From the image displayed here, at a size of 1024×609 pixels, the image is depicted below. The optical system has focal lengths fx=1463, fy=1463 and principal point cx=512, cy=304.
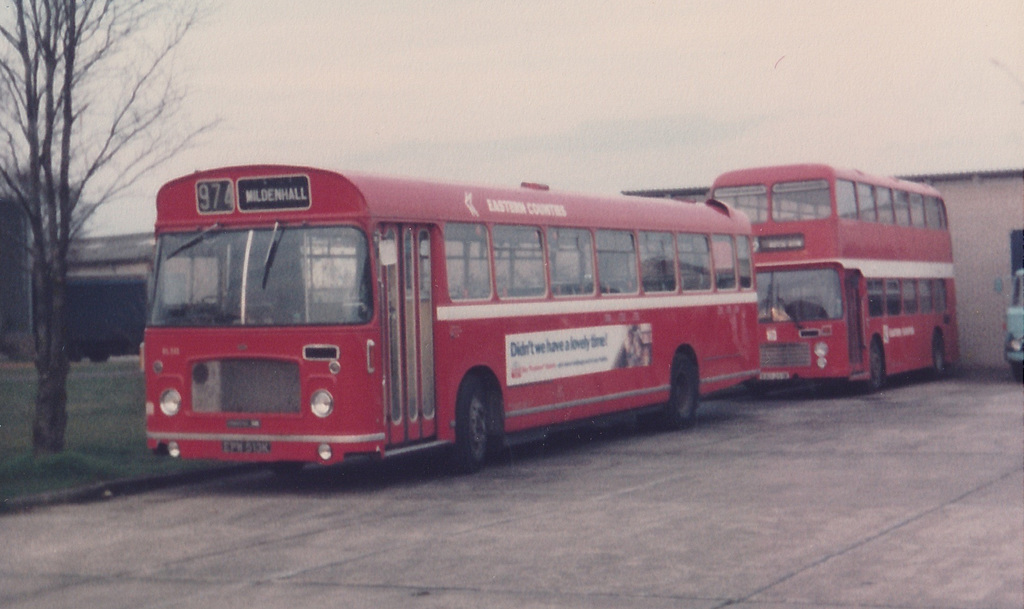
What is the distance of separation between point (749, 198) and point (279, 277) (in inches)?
554

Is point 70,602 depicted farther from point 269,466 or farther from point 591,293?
point 591,293

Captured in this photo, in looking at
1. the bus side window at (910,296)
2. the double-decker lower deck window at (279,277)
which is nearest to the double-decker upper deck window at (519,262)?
the double-decker lower deck window at (279,277)

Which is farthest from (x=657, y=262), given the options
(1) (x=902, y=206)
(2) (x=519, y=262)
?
(1) (x=902, y=206)

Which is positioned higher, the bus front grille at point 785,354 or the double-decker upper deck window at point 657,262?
the double-decker upper deck window at point 657,262

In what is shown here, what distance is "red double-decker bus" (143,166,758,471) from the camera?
13453 mm

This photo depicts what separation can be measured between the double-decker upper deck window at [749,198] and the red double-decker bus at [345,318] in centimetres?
959

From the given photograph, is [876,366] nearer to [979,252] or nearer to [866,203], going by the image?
[866,203]

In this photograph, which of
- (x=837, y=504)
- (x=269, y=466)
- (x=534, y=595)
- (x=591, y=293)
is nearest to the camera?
(x=534, y=595)

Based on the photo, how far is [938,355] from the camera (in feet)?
102

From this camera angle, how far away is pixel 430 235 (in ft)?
48.4

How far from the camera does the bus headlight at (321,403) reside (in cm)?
1334

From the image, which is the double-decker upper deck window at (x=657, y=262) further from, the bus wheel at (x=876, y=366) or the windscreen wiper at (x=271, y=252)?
the bus wheel at (x=876, y=366)

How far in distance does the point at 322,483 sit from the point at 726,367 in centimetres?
863

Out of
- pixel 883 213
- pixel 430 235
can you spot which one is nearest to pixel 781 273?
pixel 883 213
